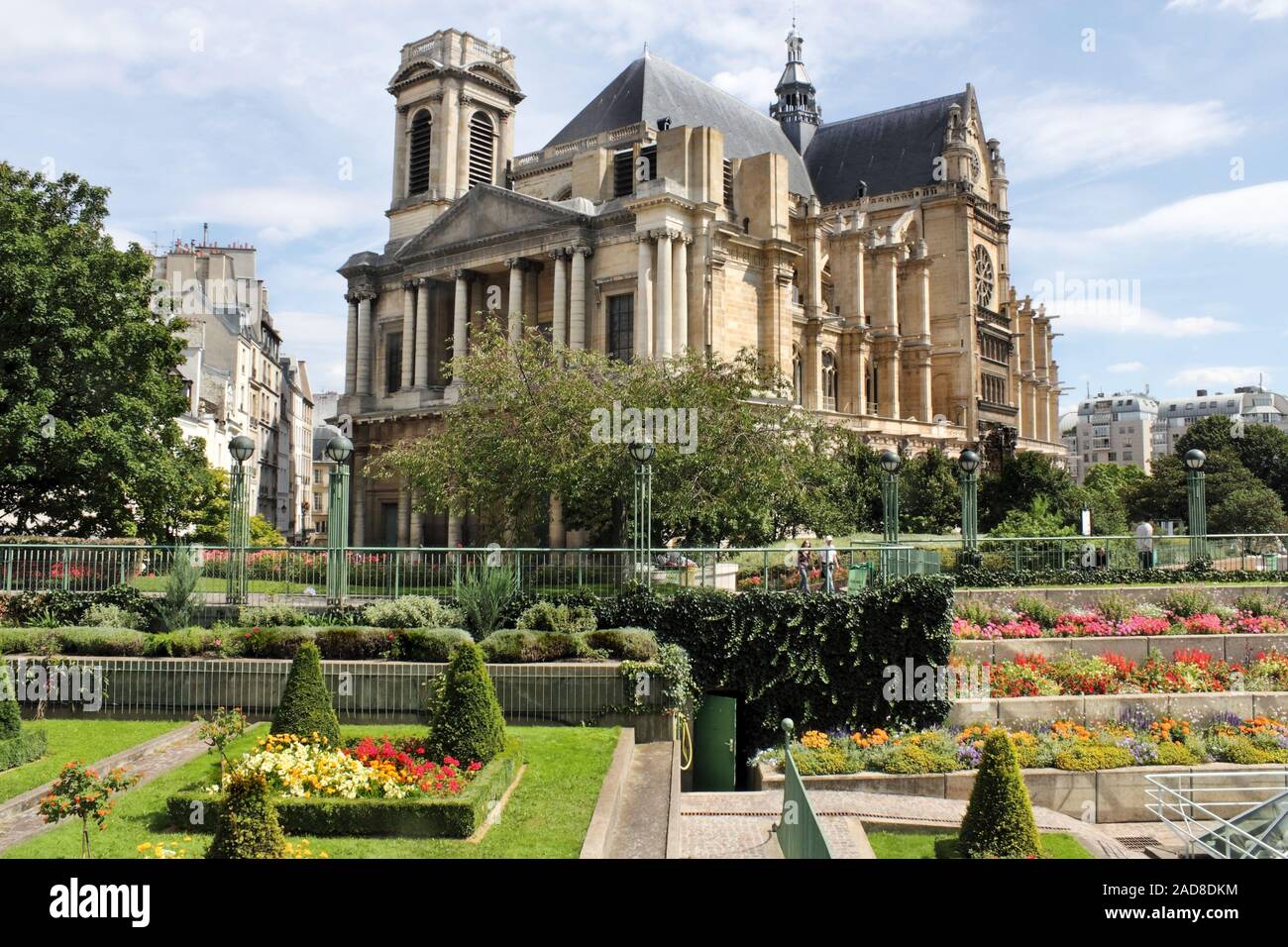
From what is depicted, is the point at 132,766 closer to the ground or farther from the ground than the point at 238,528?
closer to the ground

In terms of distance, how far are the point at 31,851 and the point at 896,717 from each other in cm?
1339

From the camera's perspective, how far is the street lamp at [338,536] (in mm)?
18922

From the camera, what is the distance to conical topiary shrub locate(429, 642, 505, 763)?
11625 mm

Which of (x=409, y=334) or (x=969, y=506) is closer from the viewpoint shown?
(x=969, y=506)

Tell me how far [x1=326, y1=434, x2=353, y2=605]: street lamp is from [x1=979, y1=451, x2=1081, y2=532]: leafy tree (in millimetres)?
30249

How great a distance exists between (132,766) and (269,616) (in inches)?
242

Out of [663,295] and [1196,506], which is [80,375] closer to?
[663,295]

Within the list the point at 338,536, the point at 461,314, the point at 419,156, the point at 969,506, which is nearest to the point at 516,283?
the point at 461,314

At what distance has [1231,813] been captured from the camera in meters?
14.8

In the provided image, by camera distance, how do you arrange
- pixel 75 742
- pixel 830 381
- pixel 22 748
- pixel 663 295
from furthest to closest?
1. pixel 830 381
2. pixel 663 295
3. pixel 75 742
4. pixel 22 748

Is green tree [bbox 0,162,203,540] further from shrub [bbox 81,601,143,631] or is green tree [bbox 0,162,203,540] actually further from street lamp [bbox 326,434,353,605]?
street lamp [bbox 326,434,353,605]

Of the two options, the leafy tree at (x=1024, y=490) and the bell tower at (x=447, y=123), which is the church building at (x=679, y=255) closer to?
the bell tower at (x=447, y=123)

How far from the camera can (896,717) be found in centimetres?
1800

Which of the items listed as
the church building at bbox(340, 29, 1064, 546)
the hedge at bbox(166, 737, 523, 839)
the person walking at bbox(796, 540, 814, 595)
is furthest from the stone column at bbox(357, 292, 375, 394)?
the hedge at bbox(166, 737, 523, 839)
